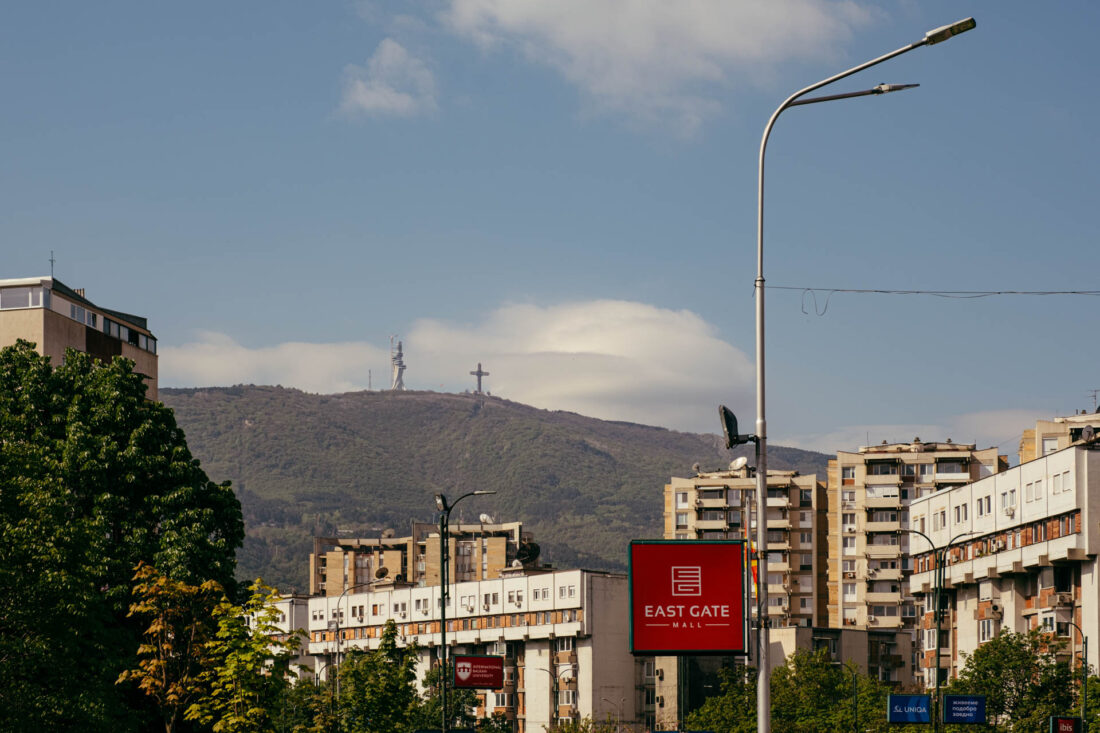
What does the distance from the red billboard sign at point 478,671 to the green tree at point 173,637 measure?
1338 centimetres

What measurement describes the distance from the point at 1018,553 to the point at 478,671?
51026mm

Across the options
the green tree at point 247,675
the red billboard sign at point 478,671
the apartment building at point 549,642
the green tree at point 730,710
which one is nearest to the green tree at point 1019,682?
the green tree at point 730,710

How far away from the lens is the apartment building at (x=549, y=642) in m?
153

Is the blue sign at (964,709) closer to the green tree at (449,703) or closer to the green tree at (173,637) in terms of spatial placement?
the green tree at (173,637)

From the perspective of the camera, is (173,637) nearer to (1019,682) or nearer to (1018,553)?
(1019,682)

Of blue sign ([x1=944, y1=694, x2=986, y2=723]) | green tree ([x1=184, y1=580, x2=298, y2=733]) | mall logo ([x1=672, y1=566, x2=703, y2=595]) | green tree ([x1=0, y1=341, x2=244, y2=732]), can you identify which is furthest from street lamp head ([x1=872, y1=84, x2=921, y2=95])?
blue sign ([x1=944, y1=694, x2=986, y2=723])

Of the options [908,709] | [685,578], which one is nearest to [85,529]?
[685,578]

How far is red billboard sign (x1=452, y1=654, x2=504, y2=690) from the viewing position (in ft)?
204

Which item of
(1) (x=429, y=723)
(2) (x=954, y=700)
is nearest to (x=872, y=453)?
(1) (x=429, y=723)

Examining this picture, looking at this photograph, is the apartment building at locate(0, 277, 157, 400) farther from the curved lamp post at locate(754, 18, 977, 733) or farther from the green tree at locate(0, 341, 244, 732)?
the curved lamp post at locate(754, 18, 977, 733)

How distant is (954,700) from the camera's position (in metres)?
72.5

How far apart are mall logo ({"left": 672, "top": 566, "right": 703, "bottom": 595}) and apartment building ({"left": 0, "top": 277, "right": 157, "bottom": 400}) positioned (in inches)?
2571

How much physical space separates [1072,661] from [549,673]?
7277 centimetres

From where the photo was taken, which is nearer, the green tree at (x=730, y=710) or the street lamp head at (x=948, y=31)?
the street lamp head at (x=948, y=31)
